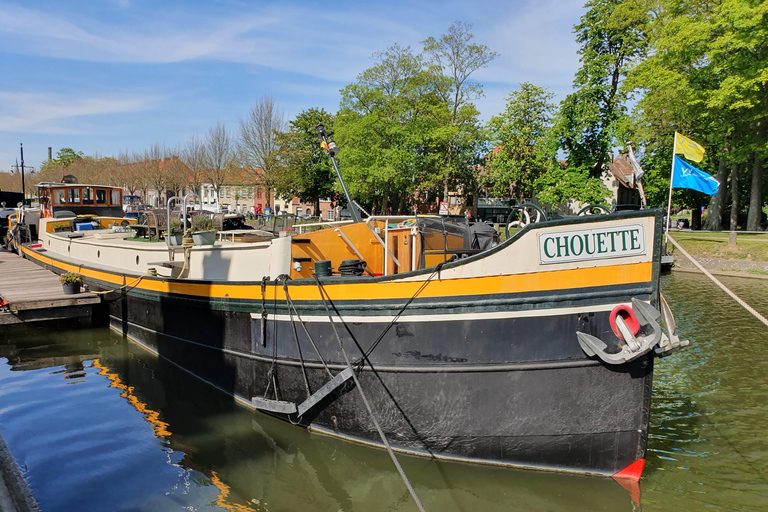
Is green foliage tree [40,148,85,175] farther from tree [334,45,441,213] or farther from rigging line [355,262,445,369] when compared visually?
rigging line [355,262,445,369]

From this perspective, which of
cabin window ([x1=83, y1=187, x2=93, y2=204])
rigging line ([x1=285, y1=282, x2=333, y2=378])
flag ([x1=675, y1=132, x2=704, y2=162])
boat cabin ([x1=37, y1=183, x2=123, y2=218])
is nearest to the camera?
rigging line ([x1=285, y1=282, x2=333, y2=378])

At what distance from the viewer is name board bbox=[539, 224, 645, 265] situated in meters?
5.05

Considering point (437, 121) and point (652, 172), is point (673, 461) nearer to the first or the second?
point (437, 121)

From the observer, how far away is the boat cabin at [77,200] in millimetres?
18562

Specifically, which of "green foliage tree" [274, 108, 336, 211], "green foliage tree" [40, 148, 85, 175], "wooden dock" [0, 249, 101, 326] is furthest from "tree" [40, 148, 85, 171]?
"wooden dock" [0, 249, 101, 326]

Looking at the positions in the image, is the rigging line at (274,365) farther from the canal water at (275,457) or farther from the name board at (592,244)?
the name board at (592,244)

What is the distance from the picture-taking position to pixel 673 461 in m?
6.25

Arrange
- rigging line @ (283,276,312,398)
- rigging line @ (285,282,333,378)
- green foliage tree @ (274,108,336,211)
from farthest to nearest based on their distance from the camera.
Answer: green foliage tree @ (274,108,336,211), rigging line @ (283,276,312,398), rigging line @ (285,282,333,378)

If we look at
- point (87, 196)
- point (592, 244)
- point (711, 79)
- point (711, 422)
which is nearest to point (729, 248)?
point (711, 79)

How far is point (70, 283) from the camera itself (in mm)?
11992

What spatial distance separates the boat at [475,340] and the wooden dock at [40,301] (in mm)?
6334

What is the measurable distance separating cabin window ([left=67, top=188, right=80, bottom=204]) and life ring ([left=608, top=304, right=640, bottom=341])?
1934 cm

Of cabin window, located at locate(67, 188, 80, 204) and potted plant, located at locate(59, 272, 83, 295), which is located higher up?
cabin window, located at locate(67, 188, 80, 204)

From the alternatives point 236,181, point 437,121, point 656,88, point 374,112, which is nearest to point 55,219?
point 374,112
